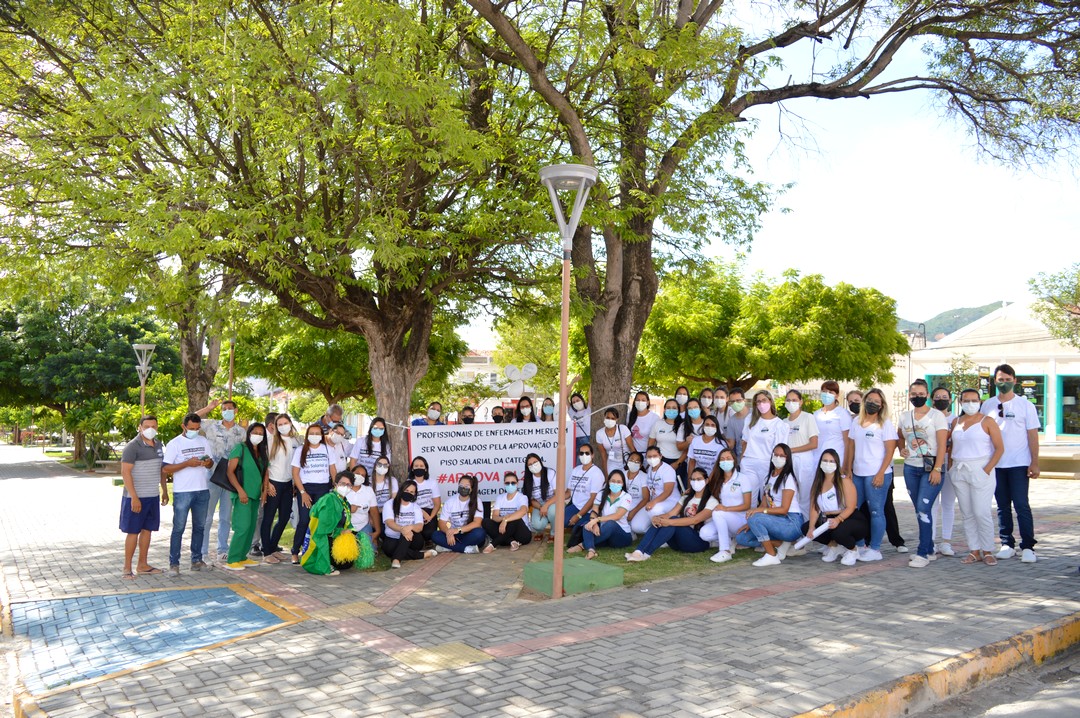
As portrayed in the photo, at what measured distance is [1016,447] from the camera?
8.45m

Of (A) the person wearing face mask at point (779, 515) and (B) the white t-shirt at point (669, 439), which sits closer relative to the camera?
(A) the person wearing face mask at point (779, 515)

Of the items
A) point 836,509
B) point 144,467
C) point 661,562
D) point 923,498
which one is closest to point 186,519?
point 144,467

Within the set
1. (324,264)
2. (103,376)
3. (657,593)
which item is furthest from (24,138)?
(103,376)

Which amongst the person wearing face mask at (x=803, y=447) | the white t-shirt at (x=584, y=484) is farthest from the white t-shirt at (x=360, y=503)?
the person wearing face mask at (x=803, y=447)

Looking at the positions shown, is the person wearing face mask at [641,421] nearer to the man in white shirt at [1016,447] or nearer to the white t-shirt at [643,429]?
the white t-shirt at [643,429]

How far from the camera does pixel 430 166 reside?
31.4ft

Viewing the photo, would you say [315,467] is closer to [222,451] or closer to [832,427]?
[222,451]

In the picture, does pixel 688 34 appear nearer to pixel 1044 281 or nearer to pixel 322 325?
pixel 322 325

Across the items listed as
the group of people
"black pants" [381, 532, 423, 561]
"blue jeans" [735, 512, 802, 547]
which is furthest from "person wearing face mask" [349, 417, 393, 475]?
"blue jeans" [735, 512, 802, 547]

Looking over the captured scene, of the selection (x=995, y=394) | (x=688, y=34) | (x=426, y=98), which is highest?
(x=688, y=34)

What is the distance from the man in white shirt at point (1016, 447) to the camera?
332 inches

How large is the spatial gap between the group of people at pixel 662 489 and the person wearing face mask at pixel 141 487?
0.02 meters

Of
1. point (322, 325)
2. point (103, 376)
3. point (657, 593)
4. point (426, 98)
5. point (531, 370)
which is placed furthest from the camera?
point (103, 376)

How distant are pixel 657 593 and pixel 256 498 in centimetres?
486
